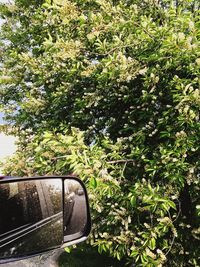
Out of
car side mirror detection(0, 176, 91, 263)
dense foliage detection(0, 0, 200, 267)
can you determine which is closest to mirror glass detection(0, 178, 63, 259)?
car side mirror detection(0, 176, 91, 263)

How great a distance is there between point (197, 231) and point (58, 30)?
18.8 feet

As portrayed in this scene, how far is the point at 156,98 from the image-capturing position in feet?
22.9

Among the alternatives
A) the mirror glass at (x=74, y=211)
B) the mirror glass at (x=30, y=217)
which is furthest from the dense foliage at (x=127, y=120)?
the mirror glass at (x=30, y=217)

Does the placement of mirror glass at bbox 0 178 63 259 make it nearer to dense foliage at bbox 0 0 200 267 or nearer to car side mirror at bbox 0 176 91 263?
car side mirror at bbox 0 176 91 263

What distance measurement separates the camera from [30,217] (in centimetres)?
204

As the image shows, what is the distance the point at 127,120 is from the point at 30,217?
632cm

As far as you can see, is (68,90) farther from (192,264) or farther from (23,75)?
(192,264)

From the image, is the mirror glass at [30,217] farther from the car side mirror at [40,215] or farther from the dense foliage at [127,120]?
the dense foliage at [127,120]

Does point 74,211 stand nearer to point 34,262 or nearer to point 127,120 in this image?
point 34,262

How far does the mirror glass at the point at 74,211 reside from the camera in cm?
220

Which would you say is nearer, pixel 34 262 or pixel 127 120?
pixel 34 262

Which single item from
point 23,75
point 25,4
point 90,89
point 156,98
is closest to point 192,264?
point 156,98

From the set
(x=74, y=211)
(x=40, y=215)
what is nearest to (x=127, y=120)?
(x=74, y=211)

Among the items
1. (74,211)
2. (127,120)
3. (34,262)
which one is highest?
(127,120)
